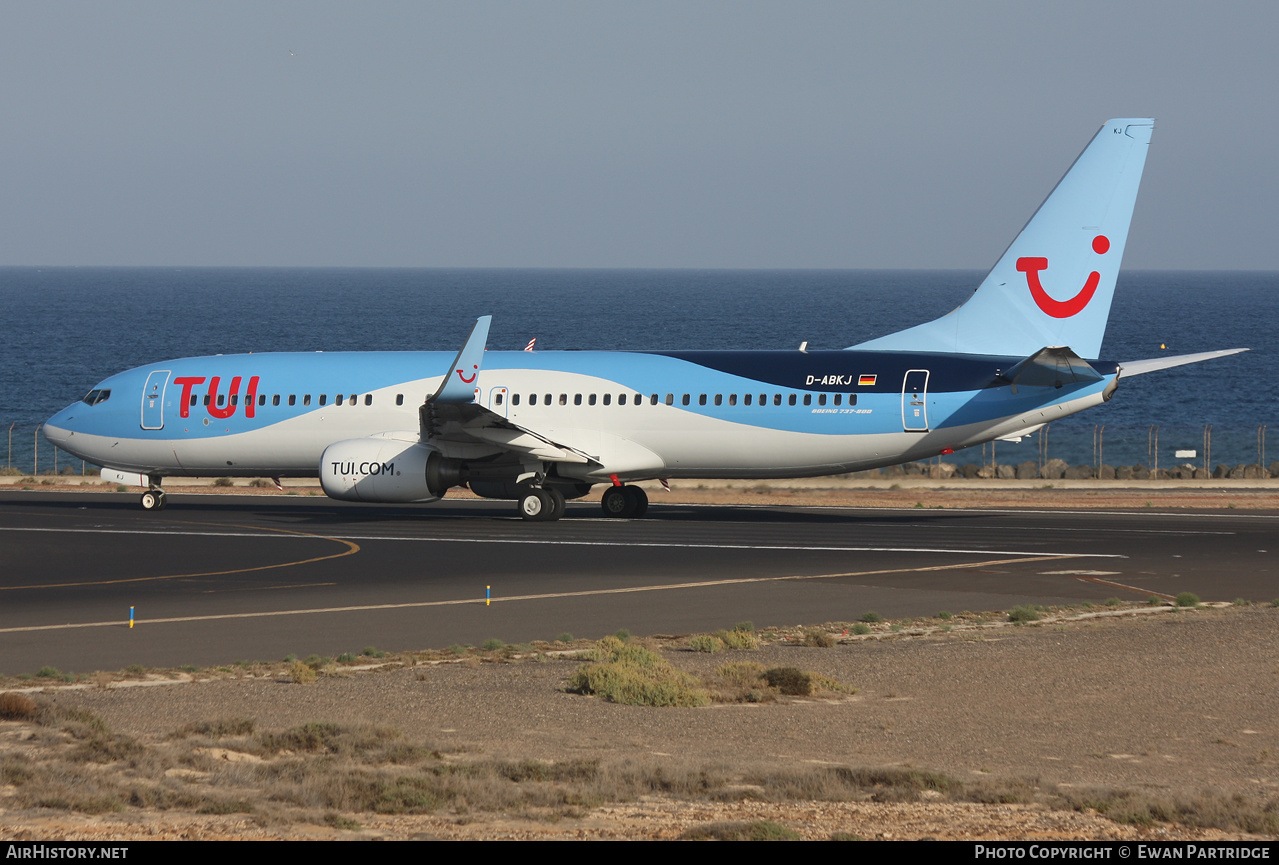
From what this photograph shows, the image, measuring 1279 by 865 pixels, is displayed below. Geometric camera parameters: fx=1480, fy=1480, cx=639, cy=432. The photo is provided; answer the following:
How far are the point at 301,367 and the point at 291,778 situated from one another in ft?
90.3

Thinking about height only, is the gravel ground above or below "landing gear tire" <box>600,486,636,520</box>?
below

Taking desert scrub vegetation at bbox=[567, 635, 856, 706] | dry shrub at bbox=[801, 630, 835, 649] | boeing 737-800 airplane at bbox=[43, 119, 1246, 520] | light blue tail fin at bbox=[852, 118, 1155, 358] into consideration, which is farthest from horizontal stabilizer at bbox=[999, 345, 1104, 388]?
desert scrub vegetation at bbox=[567, 635, 856, 706]

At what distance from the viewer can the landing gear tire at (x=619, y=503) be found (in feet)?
122

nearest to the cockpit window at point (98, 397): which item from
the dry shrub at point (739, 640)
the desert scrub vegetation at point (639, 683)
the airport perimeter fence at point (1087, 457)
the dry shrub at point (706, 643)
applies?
the airport perimeter fence at point (1087, 457)

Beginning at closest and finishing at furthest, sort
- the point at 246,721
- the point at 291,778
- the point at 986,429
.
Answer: the point at 291,778 → the point at 246,721 → the point at 986,429

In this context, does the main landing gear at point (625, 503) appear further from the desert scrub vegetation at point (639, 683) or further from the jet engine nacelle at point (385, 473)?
the desert scrub vegetation at point (639, 683)

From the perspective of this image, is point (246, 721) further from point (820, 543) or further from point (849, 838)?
point (820, 543)

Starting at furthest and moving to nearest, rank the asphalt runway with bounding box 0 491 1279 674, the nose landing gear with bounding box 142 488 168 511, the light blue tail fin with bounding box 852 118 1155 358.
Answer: the nose landing gear with bounding box 142 488 168 511 < the light blue tail fin with bounding box 852 118 1155 358 < the asphalt runway with bounding box 0 491 1279 674

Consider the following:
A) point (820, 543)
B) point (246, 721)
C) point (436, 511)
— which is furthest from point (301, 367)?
point (246, 721)

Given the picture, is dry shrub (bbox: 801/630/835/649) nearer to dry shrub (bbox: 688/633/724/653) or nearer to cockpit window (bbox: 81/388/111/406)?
dry shrub (bbox: 688/633/724/653)

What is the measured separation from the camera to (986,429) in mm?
32812

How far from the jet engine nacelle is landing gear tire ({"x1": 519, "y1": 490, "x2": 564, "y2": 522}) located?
→ 6.86ft

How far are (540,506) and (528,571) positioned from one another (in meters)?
9.41

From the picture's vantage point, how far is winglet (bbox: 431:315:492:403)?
33469 mm
